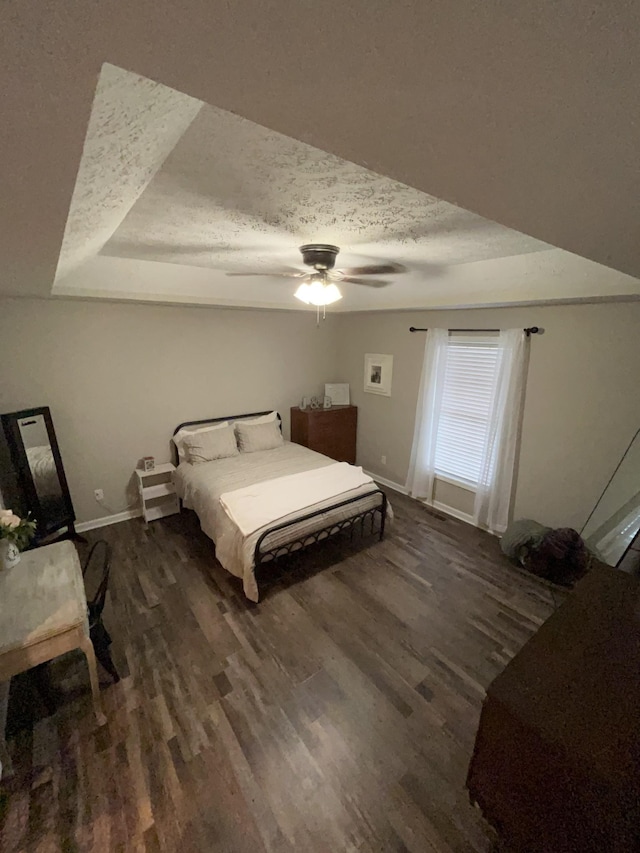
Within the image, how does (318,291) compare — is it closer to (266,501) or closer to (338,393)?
(266,501)

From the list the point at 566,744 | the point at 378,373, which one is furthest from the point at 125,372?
the point at 566,744

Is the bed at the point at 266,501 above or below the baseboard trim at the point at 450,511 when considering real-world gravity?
above

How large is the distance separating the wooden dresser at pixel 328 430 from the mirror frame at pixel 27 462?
2.53m

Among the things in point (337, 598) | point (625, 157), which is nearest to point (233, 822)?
point (337, 598)

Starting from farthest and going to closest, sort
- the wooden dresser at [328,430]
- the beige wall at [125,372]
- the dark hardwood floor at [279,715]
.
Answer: the wooden dresser at [328,430] < the beige wall at [125,372] < the dark hardwood floor at [279,715]

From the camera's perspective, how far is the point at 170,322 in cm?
363

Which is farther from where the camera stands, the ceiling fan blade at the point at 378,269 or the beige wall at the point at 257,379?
the beige wall at the point at 257,379

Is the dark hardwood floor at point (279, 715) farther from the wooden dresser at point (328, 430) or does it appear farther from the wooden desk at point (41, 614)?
the wooden dresser at point (328, 430)

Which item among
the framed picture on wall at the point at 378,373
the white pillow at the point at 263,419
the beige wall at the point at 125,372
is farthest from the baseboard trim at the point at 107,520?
the framed picture on wall at the point at 378,373

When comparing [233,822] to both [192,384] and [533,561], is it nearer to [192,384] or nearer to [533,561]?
[533,561]

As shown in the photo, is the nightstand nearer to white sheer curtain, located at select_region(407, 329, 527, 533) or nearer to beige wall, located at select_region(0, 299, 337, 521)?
beige wall, located at select_region(0, 299, 337, 521)

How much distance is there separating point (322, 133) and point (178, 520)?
12.5ft

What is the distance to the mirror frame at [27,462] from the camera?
2744 millimetres

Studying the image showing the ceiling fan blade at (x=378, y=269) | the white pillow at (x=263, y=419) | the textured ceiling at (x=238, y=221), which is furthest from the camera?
the white pillow at (x=263, y=419)
